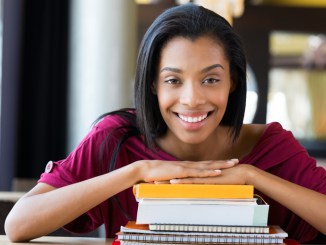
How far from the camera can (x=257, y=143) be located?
182 centimetres

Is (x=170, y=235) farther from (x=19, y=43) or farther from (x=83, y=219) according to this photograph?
(x=19, y=43)

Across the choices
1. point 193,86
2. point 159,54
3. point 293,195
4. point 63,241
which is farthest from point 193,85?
point 63,241

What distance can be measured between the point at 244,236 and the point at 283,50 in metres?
5.77

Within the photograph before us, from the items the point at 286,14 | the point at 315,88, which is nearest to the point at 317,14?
the point at 286,14

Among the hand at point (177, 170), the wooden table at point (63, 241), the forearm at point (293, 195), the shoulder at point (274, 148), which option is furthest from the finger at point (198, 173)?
the shoulder at point (274, 148)

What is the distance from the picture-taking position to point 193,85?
1.60 meters

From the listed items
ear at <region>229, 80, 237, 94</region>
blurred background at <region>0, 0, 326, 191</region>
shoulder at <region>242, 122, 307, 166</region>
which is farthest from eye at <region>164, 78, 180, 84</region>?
blurred background at <region>0, 0, 326, 191</region>

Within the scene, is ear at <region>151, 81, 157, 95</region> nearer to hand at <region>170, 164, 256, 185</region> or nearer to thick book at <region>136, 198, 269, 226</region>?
hand at <region>170, 164, 256, 185</region>

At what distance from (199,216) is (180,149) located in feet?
1.65

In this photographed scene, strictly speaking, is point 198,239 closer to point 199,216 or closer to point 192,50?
point 199,216

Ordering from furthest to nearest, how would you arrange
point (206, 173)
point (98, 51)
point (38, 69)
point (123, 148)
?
point (38, 69) → point (98, 51) → point (123, 148) → point (206, 173)

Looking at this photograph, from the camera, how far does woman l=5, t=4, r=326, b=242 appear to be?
5.06 ft

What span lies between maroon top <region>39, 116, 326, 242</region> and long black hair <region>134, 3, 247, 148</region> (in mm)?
84

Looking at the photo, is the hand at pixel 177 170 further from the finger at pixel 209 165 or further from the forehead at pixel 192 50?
the forehead at pixel 192 50
